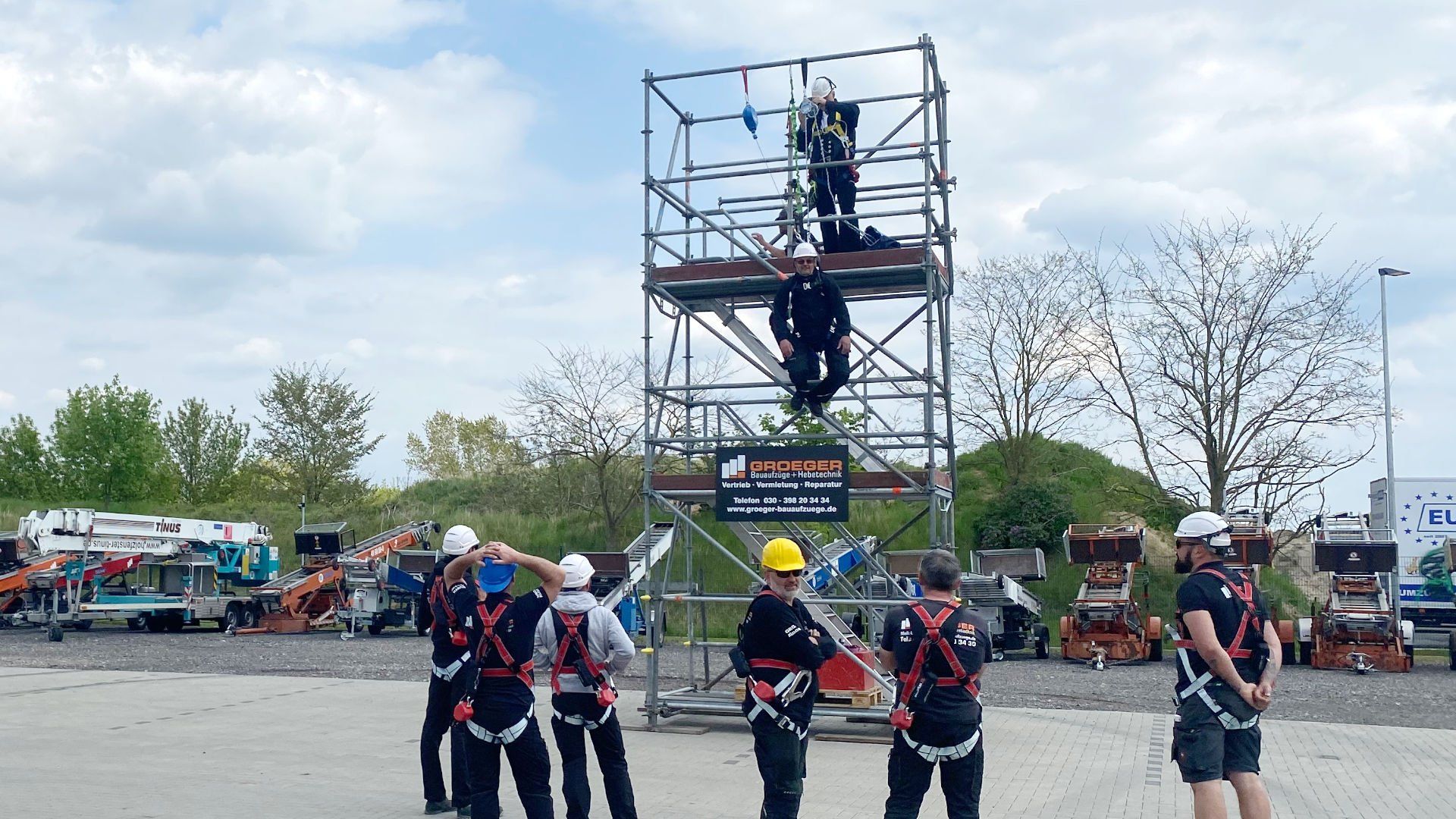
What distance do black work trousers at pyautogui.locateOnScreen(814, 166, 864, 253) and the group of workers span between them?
18.4ft

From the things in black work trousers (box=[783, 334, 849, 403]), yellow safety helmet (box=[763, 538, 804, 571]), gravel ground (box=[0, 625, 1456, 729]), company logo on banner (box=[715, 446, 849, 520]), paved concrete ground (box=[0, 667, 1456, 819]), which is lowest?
gravel ground (box=[0, 625, 1456, 729])

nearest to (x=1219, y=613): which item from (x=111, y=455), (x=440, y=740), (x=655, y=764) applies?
(x=440, y=740)

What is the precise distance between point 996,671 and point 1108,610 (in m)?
2.95

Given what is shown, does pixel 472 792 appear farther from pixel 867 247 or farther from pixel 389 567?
pixel 389 567

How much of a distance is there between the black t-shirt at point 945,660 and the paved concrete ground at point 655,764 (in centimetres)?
275

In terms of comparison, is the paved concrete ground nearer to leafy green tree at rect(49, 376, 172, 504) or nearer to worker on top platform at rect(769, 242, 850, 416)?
worker on top platform at rect(769, 242, 850, 416)

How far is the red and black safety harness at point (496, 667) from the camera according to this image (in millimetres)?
6590

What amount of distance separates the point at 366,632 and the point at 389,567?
2564 mm

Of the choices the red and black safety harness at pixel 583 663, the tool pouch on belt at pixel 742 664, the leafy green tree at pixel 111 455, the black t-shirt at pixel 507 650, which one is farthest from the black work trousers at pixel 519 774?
the leafy green tree at pixel 111 455

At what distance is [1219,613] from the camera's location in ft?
20.6

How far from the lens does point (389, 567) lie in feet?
87.6

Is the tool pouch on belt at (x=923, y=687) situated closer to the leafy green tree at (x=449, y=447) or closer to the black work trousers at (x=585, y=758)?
the black work trousers at (x=585, y=758)

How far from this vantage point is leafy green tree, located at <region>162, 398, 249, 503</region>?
4769cm

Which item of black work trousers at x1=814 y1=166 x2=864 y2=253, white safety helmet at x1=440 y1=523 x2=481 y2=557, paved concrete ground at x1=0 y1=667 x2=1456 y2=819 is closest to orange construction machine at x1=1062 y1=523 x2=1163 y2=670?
paved concrete ground at x1=0 y1=667 x2=1456 y2=819
